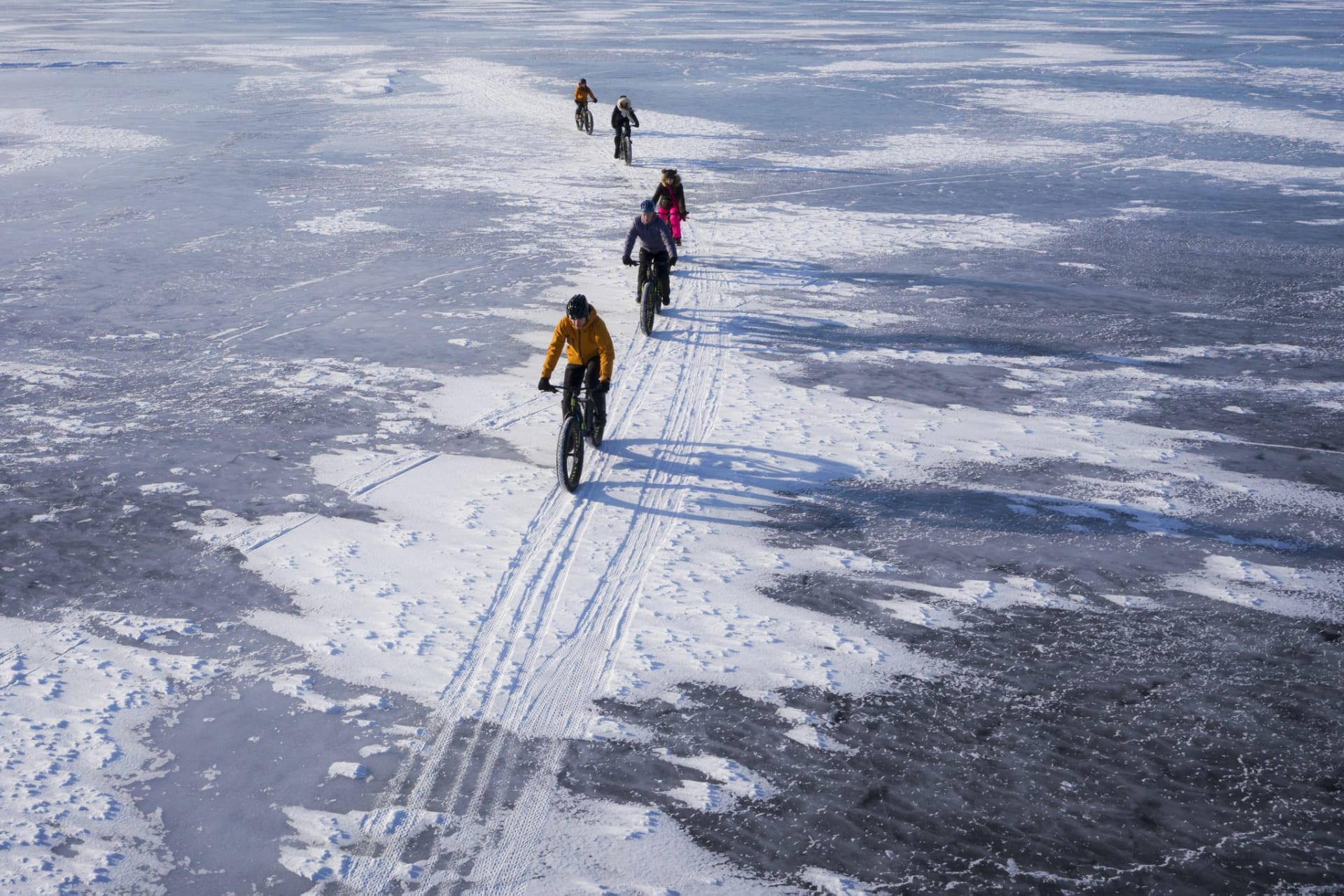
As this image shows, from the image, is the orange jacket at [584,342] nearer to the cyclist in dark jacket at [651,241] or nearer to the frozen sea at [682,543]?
the frozen sea at [682,543]

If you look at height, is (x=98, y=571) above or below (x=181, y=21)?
below

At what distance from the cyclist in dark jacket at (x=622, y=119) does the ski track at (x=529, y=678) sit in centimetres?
1259

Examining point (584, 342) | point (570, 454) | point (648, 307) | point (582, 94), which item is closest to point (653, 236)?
point (648, 307)

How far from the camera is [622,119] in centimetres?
2142

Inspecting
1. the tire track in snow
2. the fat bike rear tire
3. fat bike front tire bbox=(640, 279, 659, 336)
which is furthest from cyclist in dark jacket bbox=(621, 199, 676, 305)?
the fat bike rear tire

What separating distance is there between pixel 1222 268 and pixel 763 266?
19.7 ft

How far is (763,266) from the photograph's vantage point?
14883 mm

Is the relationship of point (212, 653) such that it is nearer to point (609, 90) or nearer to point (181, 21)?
point (609, 90)

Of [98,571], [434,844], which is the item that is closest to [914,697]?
[434,844]

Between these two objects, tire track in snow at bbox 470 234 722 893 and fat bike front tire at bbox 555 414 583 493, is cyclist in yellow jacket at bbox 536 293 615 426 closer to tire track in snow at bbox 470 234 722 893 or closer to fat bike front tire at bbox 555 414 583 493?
fat bike front tire at bbox 555 414 583 493

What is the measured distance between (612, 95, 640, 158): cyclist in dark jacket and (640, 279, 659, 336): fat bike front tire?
9704mm

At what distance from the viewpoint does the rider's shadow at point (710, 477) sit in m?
8.25

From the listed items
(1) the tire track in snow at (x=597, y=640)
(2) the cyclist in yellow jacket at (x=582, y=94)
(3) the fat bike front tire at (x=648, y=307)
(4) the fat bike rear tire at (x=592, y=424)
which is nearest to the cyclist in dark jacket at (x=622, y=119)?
(2) the cyclist in yellow jacket at (x=582, y=94)

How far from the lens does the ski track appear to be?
4.89m
